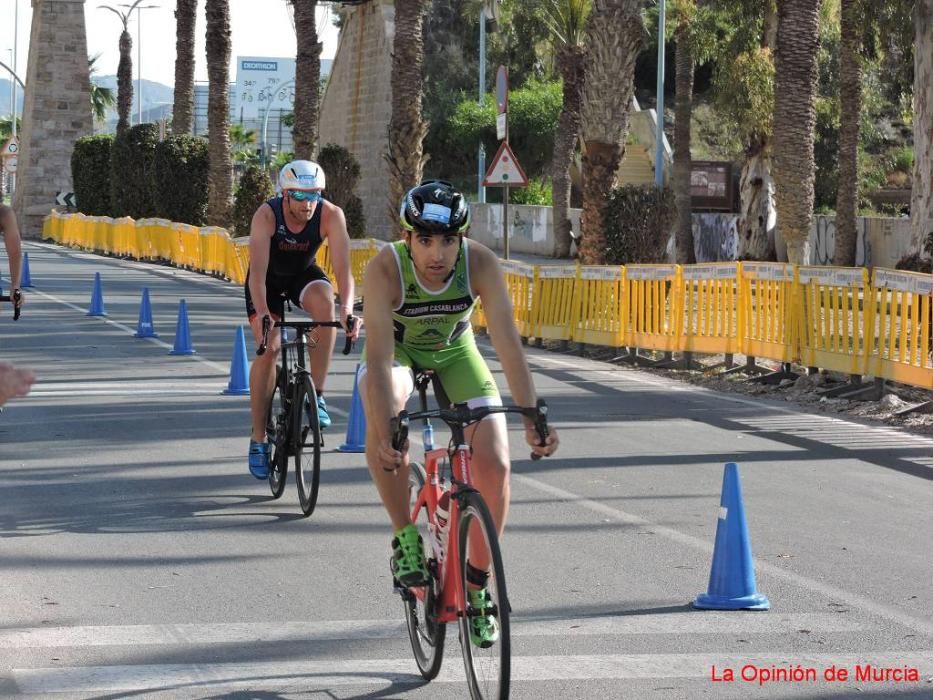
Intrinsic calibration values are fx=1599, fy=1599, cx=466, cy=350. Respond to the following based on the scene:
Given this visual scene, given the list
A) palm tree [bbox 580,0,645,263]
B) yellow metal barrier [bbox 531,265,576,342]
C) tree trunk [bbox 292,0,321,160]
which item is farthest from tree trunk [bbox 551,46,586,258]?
yellow metal barrier [bbox 531,265,576,342]

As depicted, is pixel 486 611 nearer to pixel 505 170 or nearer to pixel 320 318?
pixel 320 318

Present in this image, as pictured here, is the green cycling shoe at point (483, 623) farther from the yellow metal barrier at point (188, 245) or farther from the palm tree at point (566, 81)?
the palm tree at point (566, 81)

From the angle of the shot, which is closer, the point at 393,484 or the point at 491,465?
the point at 491,465

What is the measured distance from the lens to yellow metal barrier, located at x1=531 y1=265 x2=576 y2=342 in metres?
20.5

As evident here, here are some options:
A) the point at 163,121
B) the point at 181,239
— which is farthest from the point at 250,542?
the point at 163,121

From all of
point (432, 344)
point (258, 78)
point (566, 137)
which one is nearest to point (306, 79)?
point (566, 137)

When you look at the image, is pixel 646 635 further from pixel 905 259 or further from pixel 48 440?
pixel 905 259

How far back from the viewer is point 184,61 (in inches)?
1818

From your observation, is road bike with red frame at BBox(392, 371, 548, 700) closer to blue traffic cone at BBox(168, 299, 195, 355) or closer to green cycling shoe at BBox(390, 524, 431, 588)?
green cycling shoe at BBox(390, 524, 431, 588)

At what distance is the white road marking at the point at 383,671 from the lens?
18.8 ft

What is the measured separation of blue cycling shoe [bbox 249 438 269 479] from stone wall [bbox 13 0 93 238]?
62.7 metres

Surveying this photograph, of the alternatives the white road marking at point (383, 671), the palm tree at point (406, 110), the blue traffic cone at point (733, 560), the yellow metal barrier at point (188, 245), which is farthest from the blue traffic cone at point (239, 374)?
the yellow metal barrier at point (188, 245)

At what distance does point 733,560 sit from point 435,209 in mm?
2290

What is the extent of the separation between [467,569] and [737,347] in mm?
12381
